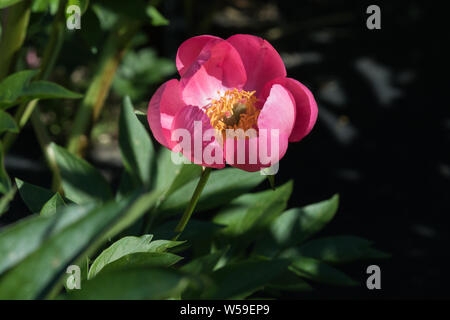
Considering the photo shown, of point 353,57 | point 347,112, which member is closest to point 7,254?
point 347,112

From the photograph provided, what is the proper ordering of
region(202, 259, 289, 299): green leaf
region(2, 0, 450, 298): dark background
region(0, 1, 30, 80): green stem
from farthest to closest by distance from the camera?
region(2, 0, 450, 298): dark background, region(0, 1, 30, 80): green stem, region(202, 259, 289, 299): green leaf

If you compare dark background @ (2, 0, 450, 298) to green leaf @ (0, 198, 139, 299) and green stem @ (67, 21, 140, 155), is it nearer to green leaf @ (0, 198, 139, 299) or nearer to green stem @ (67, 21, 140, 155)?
green stem @ (67, 21, 140, 155)

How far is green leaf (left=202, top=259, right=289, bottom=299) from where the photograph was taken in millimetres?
474

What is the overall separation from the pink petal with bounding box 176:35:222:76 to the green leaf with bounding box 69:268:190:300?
0.28 m

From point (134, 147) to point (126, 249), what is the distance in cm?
26

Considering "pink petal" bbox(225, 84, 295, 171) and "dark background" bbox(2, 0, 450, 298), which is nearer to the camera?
"pink petal" bbox(225, 84, 295, 171)

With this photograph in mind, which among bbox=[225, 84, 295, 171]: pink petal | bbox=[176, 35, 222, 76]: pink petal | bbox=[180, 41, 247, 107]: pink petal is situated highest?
bbox=[176, 35, 222, 76]: pink petal

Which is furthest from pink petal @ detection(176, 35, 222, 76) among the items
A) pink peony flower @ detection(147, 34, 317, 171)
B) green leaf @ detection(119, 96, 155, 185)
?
green leaf @ detection(119, 96, 155, 185)

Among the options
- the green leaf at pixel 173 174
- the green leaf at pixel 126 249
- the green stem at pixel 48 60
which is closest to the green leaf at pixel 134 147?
the green leaf at pixel 173 174

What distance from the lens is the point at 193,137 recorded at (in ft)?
1.66

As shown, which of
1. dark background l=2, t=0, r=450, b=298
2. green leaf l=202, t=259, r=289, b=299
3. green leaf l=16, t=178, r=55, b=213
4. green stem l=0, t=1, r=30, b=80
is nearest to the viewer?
green leaf l=202, t=259, r=289, b=299

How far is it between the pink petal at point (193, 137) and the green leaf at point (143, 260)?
97 millimetres

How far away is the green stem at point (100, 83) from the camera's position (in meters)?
0.95

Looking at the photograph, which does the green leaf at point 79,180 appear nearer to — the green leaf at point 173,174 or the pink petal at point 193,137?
the green leaf at point 173,174
